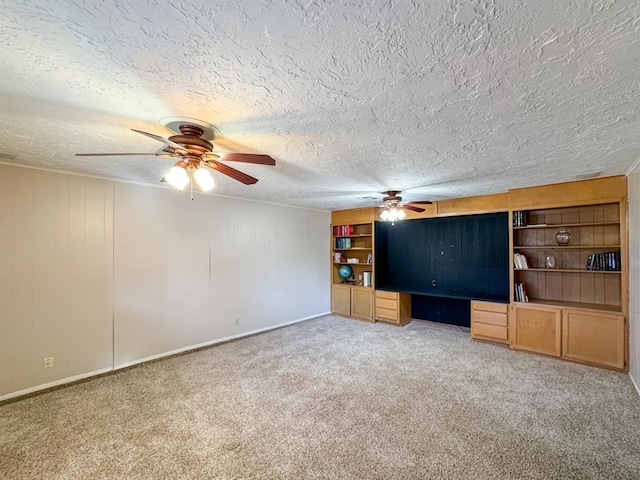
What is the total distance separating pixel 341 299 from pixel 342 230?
1.54m

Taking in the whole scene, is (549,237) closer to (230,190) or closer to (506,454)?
(506,454)

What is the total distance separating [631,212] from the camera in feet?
10.4

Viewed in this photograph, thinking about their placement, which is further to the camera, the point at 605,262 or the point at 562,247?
the point at 562,247

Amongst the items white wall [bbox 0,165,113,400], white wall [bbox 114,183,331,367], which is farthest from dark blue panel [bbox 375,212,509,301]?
white wall [bbox 0,165,113,400]

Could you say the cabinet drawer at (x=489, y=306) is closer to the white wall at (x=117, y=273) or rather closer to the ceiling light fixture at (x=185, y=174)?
the white wall at (x=117, y=273)

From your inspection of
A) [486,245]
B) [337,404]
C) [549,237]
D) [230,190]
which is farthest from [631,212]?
[230,190]

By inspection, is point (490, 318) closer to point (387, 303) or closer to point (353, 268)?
point (387, 303)

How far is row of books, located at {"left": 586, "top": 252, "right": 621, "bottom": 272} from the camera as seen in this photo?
355 centimetres

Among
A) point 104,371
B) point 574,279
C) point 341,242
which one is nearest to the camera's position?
point 104,371

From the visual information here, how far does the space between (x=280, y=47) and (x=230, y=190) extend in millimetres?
3280

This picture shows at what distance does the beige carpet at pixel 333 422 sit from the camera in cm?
197

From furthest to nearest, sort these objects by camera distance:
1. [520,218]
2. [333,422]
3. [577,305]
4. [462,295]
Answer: [462,295] < [520,218] < [577,305] < [333,422]

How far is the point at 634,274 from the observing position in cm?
308

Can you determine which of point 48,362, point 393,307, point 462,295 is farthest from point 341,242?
point 48,362
